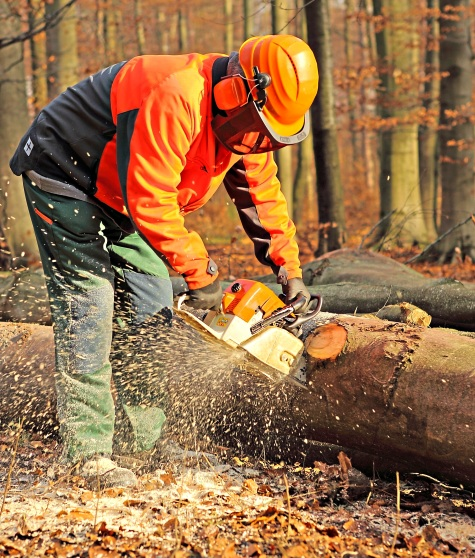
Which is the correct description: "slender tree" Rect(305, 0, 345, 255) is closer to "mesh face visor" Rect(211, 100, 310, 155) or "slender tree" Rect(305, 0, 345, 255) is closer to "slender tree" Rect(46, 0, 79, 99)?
"slender tree" Rect(46, 0, 79, 99)

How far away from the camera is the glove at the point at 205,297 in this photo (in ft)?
9.77

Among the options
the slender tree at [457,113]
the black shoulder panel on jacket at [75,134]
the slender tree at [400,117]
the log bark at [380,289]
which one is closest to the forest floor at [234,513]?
the black shoulder panel on jacket at [75,134]

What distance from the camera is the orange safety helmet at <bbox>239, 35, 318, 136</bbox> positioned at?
285 centimetres

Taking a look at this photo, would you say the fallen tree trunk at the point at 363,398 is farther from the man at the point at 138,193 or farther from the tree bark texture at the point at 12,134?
the tree bark texture at the point at 12,134

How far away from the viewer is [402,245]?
10.5m

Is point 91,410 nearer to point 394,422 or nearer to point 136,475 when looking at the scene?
point 136,475

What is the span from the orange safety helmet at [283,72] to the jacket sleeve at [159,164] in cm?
31

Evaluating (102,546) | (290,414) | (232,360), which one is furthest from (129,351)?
(102,546)

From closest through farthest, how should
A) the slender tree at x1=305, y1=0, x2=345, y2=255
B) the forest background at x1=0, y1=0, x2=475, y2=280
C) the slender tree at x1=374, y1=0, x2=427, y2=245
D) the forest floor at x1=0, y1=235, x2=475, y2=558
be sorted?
the forest floor at x1=0, y1=235, x2=475, y2=558, the slender tree at x1=305, y1=0, x2=345, y2=255, the forest background at x1=0, y1=0, x2=475, y2=280, the slender tree at x1=374, y1=0, x2=427, y2=245

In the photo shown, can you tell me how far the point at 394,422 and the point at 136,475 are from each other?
1253mm

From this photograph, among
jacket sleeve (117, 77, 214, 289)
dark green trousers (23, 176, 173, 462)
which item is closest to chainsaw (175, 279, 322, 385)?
jacket sleeve (117, 77, 214, 289)

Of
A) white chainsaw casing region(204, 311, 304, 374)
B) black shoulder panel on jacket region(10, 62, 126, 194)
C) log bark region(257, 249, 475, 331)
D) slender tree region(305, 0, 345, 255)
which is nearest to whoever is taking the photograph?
white chainsaw casing region(204, 311, 304, 374)

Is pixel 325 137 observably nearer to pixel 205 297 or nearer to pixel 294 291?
pixel 294 291

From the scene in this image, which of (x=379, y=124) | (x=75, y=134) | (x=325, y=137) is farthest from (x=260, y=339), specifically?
(x=379, y=124)
